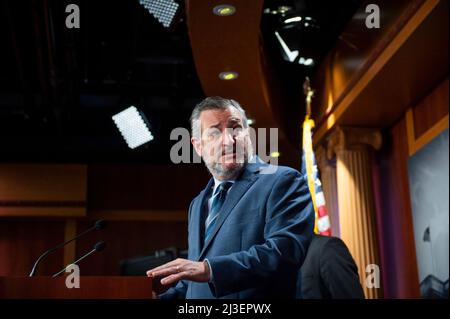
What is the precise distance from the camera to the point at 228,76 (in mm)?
5078

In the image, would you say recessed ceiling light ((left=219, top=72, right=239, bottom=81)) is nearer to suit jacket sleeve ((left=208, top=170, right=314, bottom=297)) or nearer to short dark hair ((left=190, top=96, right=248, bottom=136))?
short dark hair ((left=190, top=96, right=248, bottom=136))

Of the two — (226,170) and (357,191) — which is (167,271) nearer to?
(226,170)

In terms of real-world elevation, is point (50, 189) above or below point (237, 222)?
above

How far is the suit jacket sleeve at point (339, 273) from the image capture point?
3297 mm

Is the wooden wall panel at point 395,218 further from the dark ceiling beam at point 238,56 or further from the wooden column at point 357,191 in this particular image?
the dark ceiling beam at point 238,56

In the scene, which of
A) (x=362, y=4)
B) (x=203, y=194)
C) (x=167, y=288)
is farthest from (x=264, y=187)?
(x=362, y=4)

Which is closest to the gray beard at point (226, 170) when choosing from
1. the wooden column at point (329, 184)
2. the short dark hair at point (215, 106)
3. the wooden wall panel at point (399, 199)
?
the short dark hair at point (215, 106)

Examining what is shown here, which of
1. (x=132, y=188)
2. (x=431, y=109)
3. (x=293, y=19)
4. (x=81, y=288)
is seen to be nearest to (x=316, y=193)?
(x=431, y=109)

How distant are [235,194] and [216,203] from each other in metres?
0.09

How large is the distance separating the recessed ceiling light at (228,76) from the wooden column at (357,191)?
1057 mm

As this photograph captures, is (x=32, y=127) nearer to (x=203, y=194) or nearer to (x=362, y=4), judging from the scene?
(x=362, y=4)

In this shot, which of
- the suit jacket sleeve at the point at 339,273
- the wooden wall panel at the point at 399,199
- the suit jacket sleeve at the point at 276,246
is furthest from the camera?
the wooden wall panel at the point at 399,199

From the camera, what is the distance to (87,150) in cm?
725

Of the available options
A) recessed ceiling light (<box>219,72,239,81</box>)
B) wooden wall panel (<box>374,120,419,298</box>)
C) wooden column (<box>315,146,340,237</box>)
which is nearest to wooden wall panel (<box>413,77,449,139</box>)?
wooden wall panel (<box>374,120,419,298</box>)
